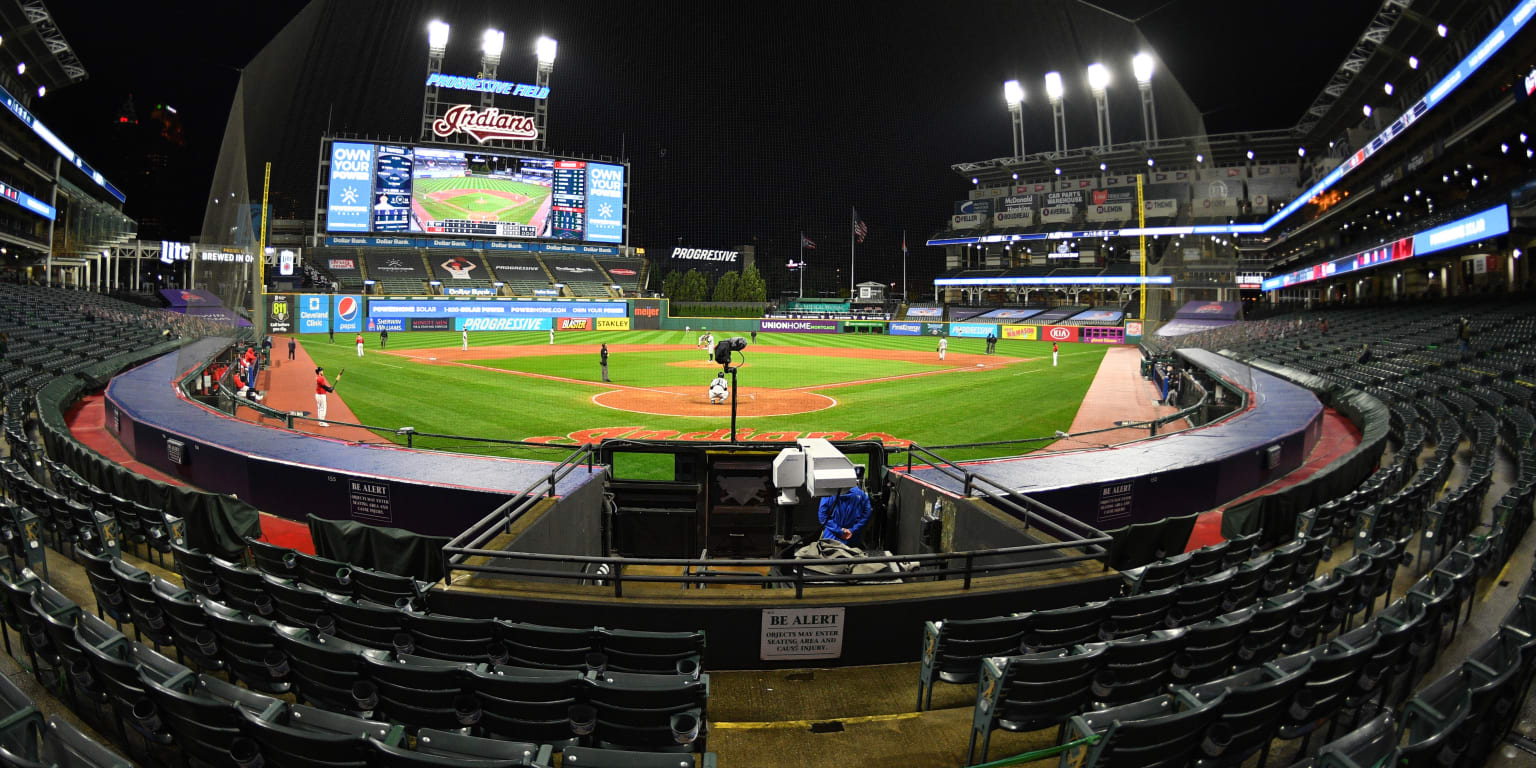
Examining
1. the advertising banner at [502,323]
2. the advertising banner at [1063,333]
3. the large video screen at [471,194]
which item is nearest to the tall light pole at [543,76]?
the large video screen at [471,194]

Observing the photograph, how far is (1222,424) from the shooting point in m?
15.5

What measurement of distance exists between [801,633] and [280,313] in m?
59.7

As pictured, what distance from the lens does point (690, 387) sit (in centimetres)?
2870

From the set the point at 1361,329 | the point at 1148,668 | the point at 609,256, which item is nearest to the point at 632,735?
the point at 1148,668

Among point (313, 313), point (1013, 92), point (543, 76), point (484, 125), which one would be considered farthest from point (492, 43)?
point (1013, 92)

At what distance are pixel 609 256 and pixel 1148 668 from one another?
82.4m

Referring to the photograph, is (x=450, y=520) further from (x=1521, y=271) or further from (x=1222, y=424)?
(x=1521, y=271)

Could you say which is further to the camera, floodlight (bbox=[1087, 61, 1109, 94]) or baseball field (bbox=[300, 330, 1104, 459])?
floodlight (bbox=[1087, 61, 1109, 94])

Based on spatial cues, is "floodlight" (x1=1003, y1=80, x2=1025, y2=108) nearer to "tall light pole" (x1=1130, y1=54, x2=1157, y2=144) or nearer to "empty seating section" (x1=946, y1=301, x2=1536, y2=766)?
"tall light pole" (x1=1130, y1=54, x2=1157, y2=144)

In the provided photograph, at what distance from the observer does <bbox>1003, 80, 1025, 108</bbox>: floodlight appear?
8325 cm

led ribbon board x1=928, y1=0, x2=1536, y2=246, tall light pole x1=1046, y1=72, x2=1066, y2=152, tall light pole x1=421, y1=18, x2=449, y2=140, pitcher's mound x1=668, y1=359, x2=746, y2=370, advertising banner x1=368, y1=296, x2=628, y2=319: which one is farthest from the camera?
tall light pole x1=1046, y1=72, x2=1066, y2=152

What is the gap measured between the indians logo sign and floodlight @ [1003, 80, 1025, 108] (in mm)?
54424

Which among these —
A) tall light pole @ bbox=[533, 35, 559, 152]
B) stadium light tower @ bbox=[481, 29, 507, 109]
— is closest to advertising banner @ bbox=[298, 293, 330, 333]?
stadium light tower @ bbox=[481, 29, 507, 109]

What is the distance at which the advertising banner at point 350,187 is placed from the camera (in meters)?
69.2
